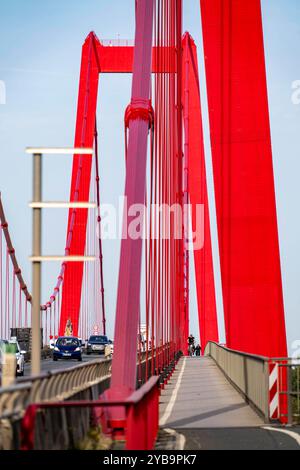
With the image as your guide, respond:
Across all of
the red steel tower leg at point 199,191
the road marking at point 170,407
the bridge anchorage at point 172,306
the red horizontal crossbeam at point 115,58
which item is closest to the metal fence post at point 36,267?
the bridge anchorage at point 172,306

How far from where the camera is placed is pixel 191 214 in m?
53.1

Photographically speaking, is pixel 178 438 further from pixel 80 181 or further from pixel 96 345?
pixel 96 345

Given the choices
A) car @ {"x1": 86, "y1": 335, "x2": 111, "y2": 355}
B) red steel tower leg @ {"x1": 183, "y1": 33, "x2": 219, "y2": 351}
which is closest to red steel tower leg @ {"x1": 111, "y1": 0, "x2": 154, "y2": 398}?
red steel tower leg @ {"x1": 183, "y1": 33, "x2": 219, "y2": 351}

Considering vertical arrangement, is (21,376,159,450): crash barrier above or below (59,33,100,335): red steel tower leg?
below

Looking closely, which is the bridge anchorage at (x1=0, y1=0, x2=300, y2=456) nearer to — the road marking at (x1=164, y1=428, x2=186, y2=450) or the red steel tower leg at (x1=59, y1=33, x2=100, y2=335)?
the road marking at (x1=164, y1=428, x2=186, y2=450)

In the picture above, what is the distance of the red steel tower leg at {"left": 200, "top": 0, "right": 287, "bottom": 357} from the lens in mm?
19625

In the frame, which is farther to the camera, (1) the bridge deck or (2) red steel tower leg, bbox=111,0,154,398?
(1) the bridge deck

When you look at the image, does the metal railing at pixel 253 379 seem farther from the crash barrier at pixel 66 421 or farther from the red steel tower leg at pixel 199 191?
the red steel tower leg at pixel 199 191

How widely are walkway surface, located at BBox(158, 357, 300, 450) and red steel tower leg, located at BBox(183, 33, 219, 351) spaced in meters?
29.6

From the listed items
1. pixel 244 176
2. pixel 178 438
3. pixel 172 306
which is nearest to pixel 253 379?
pixel 178 438

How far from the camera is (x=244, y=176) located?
20000mm

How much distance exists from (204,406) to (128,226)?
5.07m

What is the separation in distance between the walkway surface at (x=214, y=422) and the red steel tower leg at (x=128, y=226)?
0.87m
